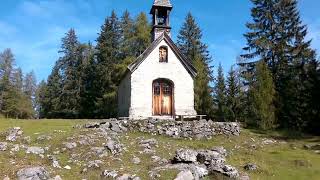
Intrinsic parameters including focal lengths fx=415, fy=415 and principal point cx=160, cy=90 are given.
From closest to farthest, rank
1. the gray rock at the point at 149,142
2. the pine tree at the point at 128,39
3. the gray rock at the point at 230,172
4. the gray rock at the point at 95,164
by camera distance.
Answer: the gray rock at the point at 95,164 < the gray rock at the point at 230,172 < the gray rock at the point at 149,142 < the pine tree at the point at 128,39

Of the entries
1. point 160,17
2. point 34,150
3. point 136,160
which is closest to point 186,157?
point 136,160

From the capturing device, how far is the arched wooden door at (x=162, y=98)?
33.8m

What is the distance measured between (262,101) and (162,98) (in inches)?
356

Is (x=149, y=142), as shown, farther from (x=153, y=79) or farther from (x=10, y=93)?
(x=10, y=93)

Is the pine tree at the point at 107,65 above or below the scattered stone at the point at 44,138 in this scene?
above

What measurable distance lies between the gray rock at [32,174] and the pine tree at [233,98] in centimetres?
3349

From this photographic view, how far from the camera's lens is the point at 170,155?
22844mm

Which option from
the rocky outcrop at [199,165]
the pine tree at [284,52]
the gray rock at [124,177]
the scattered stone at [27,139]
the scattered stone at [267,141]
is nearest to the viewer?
the gray rock at [124,177]

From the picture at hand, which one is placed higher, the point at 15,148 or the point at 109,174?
the point at 15,148

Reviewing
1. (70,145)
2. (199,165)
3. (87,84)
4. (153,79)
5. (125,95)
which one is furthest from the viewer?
(87,84)

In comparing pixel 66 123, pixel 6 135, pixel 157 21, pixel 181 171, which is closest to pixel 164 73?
pixel 157 21

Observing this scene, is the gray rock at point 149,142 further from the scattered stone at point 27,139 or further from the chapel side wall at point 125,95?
the chapel side wall at point 125,95

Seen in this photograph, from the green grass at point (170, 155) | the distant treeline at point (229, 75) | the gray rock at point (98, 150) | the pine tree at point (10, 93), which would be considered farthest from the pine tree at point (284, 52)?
the pine tree at point (10, 93)

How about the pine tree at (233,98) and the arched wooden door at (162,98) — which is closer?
the arched wooden door at (162,98)
